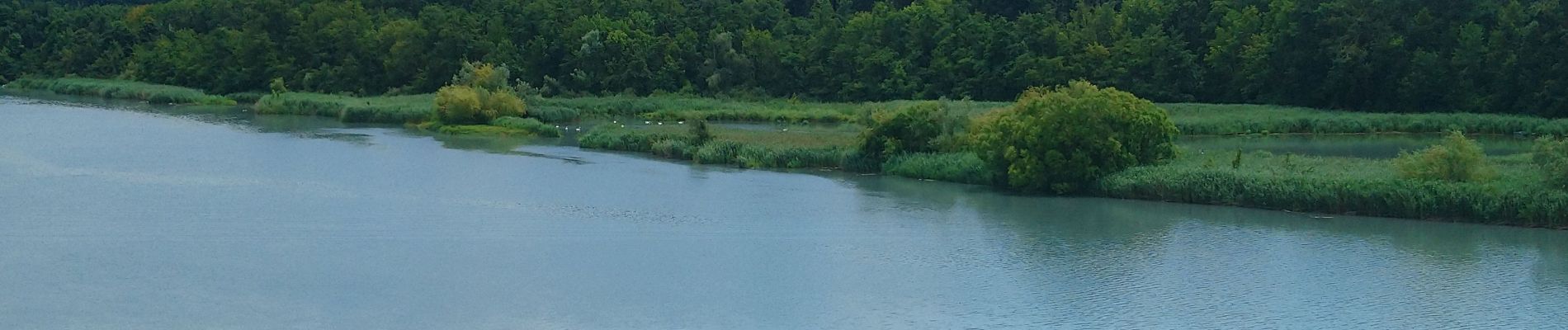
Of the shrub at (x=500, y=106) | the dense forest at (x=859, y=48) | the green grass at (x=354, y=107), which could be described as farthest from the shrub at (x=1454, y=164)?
the green grass at (x=354, y=107)

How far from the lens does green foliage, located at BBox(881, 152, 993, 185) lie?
38344mm

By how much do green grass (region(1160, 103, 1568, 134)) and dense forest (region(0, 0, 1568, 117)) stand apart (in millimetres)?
2250

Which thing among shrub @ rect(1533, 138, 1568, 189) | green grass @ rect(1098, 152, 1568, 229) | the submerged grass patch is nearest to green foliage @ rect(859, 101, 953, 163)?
the submerged grass patch

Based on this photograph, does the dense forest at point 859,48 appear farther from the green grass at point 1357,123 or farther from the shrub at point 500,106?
the shrub at point 500,106

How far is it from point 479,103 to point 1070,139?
26.3 m

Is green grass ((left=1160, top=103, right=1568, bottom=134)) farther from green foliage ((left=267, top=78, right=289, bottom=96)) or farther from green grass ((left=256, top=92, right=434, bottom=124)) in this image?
green foliage ((left=267, top=78, right=289, bottom=96))

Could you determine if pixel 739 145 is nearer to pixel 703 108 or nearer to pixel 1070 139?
pixel 1070 139

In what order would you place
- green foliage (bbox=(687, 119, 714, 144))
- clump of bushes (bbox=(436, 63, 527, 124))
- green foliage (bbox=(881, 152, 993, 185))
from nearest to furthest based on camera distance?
green foliage (bbox=(881, 152, 993, 185)), green foliage (bbox=(687, 119, 714, 144)), clump of bushes (bbox=(436, 63, 527, 124))

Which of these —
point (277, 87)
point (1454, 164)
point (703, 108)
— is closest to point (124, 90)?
point (277, 87)

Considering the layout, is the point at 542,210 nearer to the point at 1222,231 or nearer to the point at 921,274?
the point at 921,274

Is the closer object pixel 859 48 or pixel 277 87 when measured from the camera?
pixel 277 87

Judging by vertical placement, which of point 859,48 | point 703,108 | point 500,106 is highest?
point 859,48

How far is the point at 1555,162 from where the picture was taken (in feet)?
99.3

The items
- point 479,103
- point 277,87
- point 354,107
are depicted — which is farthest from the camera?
point 277,87
